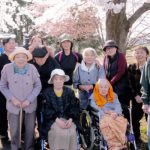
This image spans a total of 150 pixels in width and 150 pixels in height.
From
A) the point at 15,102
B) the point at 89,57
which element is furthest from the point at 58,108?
the point at 89,57

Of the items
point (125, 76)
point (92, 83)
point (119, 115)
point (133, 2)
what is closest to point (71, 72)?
point (92, 83)

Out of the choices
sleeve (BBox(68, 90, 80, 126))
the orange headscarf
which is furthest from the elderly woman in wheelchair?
sleeve (BBox(68, 90, 80, 126))

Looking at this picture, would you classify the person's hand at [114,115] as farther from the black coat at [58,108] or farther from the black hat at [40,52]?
the black hat at [40,52]

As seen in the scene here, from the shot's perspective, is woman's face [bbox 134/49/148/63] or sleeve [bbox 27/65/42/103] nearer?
sleeve [bbox 27/65/42/103]

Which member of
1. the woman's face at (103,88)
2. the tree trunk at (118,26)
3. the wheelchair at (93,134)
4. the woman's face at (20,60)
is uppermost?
the tree trunk at (118,26)

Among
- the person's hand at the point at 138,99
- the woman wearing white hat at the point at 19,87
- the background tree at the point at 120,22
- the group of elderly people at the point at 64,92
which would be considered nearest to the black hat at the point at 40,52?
the group of elderly people at the point at 64,92

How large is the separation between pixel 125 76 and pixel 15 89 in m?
1.68

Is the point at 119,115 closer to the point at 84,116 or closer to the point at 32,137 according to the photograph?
the point at 84,116

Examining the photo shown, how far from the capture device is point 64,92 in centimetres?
490

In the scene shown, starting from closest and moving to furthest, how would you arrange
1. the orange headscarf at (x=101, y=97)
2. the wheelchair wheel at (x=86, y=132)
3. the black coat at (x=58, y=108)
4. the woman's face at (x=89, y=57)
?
the black coat at (x=58, y=108) < the wheelchair wheel at (x=86, y=132) < the orange headscarf at (x=101, y=97) < the woman's face at (x=89, y=57)

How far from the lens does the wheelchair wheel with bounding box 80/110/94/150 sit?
488 centimetres

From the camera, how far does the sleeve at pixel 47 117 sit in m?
4.73

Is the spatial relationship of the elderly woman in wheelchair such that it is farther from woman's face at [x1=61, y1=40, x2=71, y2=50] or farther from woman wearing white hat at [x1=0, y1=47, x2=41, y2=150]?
woman's face at [x1=61, y1=40, x2=71, y2=50]

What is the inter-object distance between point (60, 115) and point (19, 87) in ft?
2.15
